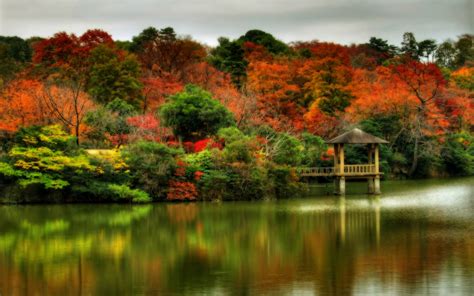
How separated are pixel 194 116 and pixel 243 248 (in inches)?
649

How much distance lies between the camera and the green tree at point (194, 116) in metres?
37.0

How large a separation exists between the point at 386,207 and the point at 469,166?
20.2 m

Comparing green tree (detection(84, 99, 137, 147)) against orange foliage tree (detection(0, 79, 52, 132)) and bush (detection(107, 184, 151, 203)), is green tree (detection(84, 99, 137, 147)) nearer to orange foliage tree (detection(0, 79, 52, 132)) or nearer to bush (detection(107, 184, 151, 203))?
orange foliage tree (detection(0, 79, 52, 132))

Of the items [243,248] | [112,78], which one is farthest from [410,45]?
[243,248]

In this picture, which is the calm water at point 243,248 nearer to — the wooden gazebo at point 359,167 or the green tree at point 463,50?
the wooden gazebo at point 359,167

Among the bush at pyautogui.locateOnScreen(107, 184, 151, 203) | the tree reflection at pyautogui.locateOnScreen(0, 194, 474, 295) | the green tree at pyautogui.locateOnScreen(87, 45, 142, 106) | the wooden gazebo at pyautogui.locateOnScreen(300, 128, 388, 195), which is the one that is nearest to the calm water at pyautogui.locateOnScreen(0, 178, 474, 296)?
the tree reflection at pyautogui.locateOnScreen(0, 194, 474, 295)

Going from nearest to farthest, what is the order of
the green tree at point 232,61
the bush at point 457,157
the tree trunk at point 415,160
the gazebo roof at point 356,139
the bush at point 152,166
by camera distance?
the bush at point 152,166
the gazebo roof at point 356,139
the tree trunk at point 415,160
the bush at point 457,157
the green tree at point 232,61

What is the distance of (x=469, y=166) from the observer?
1927 inches

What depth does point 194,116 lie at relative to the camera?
3722 centimetres

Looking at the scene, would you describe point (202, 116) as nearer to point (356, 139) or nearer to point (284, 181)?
point (284, 181)

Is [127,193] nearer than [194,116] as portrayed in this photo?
Yes

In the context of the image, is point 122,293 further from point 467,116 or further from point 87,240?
point 467,116

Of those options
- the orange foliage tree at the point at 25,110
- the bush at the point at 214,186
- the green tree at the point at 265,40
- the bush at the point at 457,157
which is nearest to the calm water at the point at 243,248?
the bush at the point at 214,186

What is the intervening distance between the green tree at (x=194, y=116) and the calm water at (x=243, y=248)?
5.93 m
